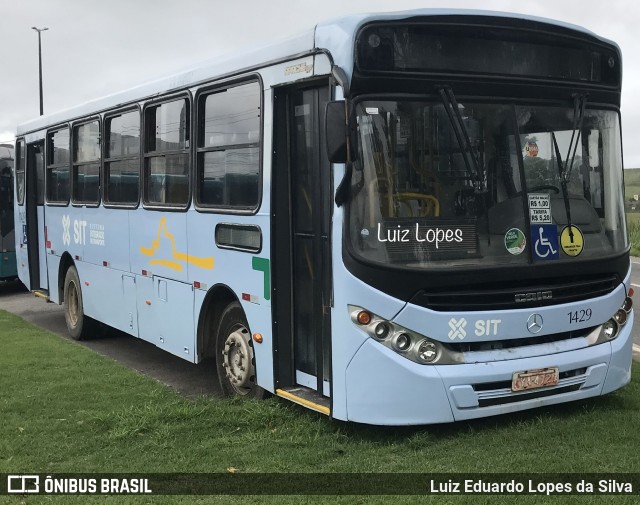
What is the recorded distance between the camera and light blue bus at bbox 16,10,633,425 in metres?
5.59

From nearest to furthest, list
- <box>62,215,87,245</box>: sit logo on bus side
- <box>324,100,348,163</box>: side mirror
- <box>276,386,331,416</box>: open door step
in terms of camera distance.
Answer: <box>324,100,348,163</box>: side mirror, <box>276,386,331,416</box>: open door step, <box>62,215,87,245</box>: sit logo on bus side

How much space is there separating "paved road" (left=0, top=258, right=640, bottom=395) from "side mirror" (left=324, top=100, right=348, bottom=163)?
3.51 metres

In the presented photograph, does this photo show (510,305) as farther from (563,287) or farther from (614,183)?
(614,183)

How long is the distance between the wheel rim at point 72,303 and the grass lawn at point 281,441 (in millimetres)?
4079

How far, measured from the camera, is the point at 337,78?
18.3 feet

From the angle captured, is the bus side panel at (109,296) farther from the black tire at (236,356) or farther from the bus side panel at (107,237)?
the black tire at (236,356)

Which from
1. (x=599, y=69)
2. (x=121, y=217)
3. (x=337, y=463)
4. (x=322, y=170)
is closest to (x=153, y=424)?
(x=337, y=463)

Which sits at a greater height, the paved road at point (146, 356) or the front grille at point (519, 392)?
the front grille at point (519, 392)

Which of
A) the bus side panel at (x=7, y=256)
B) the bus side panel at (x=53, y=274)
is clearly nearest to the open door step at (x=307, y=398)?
the bus side panel at (x=53, y=274)

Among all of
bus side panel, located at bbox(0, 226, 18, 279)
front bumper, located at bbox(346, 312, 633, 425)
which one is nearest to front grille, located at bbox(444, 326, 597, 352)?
front bumper, located at bbox(346, 312, 633, 425)

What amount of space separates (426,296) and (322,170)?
1214 millimetres

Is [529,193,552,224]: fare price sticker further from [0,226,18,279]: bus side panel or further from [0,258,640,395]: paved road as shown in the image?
[0,226,18,279]: bus side panel

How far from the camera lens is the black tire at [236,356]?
7043 mm

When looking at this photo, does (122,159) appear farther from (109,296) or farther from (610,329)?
(610,329)
